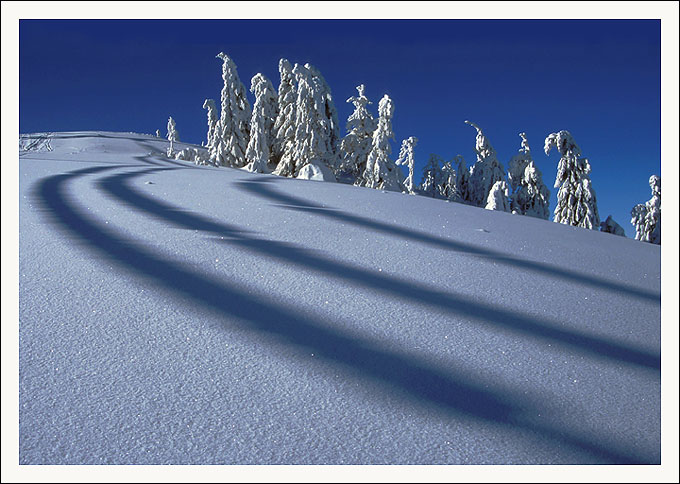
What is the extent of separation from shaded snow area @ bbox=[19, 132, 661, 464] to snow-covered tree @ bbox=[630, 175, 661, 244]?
2179 centimetres

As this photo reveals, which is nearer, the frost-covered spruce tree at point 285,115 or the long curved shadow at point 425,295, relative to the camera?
the long curved shadow at point 425,295

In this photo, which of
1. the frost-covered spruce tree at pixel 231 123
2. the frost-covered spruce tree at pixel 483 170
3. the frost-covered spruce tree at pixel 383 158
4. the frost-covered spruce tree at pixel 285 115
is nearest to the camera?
the frost-covered spruce tree at pixel 383 158

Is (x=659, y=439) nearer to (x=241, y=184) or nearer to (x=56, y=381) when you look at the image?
(x=56, y=381)

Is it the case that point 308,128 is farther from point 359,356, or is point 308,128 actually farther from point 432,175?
point 359,356

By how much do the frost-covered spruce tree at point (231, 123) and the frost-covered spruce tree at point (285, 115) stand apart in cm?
218

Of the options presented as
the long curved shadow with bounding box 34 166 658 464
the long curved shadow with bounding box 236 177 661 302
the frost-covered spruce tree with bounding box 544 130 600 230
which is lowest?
the long curved shadow with bounding box 34 166 658 464

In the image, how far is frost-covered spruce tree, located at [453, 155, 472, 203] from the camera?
29.1 metres

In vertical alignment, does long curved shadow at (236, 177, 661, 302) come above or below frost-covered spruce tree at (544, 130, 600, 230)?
below

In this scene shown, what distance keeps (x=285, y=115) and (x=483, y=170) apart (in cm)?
1389

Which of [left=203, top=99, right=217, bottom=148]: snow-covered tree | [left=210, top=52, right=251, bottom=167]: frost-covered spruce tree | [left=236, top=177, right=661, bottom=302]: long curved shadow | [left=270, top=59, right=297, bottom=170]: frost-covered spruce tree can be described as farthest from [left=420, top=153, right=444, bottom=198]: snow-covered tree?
[left=236, top=177, right=661, bottom=302]: long curved shadow

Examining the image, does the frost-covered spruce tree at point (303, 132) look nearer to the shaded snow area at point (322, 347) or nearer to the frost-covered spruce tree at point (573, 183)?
the frost-covered spruce tree at point (573, 183)

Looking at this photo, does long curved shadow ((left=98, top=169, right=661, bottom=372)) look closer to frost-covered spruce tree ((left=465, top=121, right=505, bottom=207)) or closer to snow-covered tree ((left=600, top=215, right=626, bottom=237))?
snow-covered tree ((left=600, top=215, right=626, bottom=237))

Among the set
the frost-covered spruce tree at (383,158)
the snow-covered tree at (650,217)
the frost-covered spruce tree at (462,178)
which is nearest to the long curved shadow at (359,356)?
the frost-covered spruce tree at (383,158)

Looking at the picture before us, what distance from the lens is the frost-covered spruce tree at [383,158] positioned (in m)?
23.3
